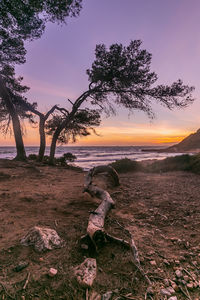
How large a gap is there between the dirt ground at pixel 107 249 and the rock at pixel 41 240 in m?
0.08

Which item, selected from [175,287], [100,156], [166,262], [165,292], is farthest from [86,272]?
[100,156]

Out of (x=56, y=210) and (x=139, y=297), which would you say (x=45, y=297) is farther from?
(x=56, y=210)

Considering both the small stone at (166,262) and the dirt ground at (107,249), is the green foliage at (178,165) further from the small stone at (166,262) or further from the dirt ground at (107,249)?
the small stone at (166,262)

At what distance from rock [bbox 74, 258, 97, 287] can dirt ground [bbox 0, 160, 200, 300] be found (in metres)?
0.05

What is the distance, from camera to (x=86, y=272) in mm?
1543

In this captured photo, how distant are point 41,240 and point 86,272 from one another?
2.36 ft

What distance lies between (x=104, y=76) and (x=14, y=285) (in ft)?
36.1

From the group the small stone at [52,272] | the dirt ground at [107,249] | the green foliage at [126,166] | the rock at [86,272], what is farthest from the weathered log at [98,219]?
the green foliage at [126,166]

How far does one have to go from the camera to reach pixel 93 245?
6.50 ft

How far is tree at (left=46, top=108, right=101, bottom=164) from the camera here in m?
12.1

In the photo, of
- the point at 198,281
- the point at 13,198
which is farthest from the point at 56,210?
the point at 198,281

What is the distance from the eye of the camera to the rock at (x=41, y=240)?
187cm

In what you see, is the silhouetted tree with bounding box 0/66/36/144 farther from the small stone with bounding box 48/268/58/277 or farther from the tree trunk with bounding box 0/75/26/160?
the small stone with bounding box 48/268/58/277

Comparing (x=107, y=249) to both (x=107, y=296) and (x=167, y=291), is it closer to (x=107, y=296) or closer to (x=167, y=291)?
(x=107, y=296)
